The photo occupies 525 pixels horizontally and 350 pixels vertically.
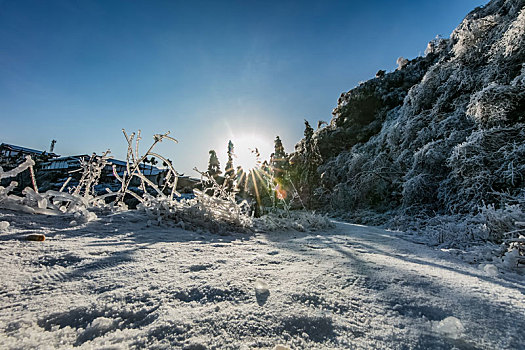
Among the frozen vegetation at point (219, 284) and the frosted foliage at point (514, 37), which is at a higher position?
the frosted foliage at point (514, 37)

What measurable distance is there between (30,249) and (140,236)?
53 cm

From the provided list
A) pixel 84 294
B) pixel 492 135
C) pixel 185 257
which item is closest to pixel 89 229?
pixel 185 257

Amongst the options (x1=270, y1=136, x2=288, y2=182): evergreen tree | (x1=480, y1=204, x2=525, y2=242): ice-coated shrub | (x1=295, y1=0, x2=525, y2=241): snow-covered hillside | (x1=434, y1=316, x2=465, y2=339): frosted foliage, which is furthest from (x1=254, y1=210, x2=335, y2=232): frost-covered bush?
(x1=270, y1=136, x2=288, y2=182): evergreen tree

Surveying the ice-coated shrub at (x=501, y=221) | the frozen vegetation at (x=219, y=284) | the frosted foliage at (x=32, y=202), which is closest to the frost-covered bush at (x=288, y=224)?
the frozen vegetation at (x=219, y=284)

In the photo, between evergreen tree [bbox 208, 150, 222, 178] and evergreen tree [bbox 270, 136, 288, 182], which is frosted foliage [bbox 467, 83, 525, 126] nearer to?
evergreen tree [bbox 270, 136, 288, 182]

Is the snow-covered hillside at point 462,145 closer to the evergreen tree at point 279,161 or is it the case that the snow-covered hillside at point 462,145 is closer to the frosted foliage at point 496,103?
the frosted foliage at point 496,103

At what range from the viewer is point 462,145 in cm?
416

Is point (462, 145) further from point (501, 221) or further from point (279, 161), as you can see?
point (279, 161)

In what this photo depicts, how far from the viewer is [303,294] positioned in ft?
2.45

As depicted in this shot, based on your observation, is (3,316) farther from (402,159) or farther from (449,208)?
(402,159)

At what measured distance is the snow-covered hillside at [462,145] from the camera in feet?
12.8

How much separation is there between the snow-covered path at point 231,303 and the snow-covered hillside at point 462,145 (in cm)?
192

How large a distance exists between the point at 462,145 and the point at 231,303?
204 inches

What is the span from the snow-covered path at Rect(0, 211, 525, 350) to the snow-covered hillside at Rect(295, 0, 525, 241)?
6.31ft
